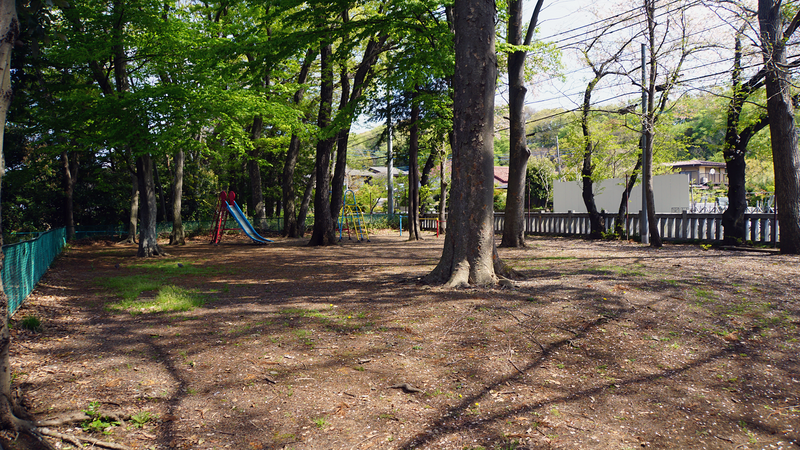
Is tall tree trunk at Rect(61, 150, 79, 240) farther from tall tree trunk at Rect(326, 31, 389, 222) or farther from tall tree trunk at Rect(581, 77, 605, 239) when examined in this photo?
tall tree trunk at Rect(581, 77, 605, 239)

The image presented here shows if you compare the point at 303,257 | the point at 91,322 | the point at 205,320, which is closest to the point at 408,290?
the point at 205,320

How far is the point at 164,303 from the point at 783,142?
13.6 meters

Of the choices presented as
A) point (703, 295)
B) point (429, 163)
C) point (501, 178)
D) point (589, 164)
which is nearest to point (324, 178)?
point (589, 164)

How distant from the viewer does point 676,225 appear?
15742 millimetres

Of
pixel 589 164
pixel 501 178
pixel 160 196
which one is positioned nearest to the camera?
pixel 589 164

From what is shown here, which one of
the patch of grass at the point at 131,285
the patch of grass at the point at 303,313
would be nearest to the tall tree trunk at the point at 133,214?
the patch of grass at the point at 131,285

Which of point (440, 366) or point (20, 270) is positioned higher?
point (20, 270)

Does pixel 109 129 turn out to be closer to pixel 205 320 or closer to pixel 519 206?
pixel 205 320

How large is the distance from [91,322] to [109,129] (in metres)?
8.03

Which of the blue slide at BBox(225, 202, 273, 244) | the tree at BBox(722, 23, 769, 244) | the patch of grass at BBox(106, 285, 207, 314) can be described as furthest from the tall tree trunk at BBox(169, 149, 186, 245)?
the tree at BBox(722, 23, 769, 244)

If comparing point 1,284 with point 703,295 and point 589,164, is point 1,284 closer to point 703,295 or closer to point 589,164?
point 703,295

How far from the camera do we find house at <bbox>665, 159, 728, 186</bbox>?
43500mm

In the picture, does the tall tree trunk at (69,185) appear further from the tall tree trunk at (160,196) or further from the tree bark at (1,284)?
the tree bark at (1,284)

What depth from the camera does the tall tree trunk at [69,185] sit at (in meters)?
21.0
